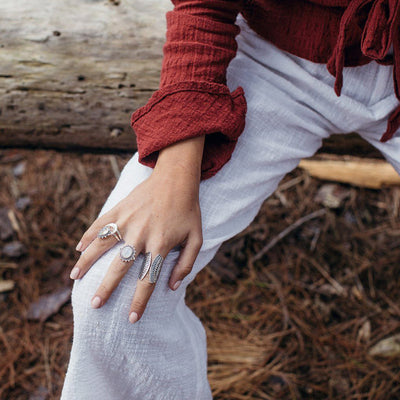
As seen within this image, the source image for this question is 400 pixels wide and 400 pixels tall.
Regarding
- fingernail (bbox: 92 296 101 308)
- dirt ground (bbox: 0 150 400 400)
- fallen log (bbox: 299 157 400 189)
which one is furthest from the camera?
fallen log (bbox: 299 157 400 189)

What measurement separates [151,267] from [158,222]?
96mm

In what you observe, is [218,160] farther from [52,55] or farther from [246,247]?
[246,247]

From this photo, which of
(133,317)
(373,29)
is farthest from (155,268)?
(373,29)

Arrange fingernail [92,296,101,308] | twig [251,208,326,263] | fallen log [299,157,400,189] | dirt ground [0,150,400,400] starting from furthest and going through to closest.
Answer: fallen log [299,157,400,189] < twig [251,208,326,263] < dirt ground [0,150,400,400] < fingernail [92,296,101,308]

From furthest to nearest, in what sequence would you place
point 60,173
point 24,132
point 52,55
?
1. point 60,173
2. point 24,132
3. point 52,55

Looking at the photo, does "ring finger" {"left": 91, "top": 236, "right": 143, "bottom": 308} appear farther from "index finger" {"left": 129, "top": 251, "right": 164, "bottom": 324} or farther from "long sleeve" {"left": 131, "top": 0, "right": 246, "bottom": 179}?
"long sleeve" {"left": 131, "top": 0, "right": 246, "bottom": 179}

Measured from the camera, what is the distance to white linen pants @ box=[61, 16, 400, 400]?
857 millimetres

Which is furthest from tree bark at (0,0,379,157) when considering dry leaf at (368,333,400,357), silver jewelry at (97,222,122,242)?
dry leaf at (368,333,400,357)

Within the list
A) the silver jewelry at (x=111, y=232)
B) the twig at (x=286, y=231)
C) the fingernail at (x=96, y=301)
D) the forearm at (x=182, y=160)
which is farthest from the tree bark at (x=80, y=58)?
the twig at (x=286, y=231)

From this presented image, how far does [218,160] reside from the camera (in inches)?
37.7

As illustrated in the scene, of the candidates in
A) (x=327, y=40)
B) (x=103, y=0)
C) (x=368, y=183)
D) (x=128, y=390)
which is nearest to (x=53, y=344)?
(x=128, y=390)

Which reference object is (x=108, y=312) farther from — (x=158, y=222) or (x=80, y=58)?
(x=80, y=58)

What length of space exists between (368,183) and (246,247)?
2.60 ft

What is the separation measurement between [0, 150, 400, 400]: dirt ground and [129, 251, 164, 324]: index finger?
87 cm
